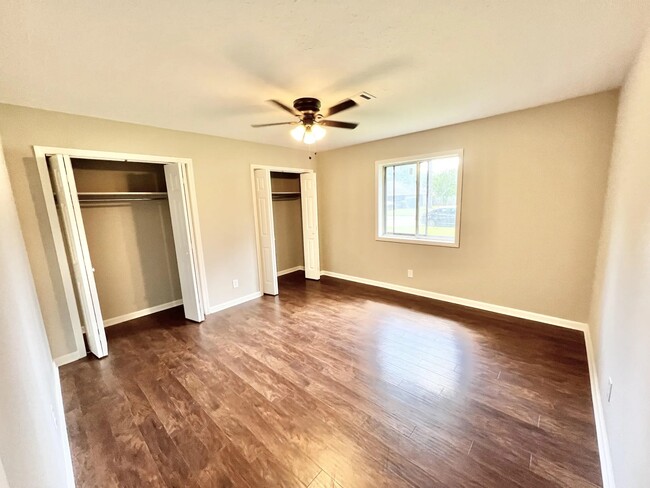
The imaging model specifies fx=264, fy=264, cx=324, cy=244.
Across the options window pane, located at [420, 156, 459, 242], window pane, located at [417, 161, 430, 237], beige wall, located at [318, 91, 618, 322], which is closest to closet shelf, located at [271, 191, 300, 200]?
beige wall, located at [318, 91, 618, 322]

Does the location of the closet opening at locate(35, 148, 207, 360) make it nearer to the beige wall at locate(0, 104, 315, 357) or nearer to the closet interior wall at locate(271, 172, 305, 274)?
the beige wall at locate(0, 104, 315, 357)

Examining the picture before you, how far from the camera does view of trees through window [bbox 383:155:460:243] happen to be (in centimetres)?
385

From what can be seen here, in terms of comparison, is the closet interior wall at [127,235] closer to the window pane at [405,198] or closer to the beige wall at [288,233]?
the beige wall at [288,233]

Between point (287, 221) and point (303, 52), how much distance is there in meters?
4.17

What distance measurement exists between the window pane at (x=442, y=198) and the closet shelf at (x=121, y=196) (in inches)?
155

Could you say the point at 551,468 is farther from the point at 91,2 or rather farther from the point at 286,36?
the point at 91,2

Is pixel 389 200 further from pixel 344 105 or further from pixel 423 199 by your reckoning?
pixel 344 105

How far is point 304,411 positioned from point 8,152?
345cm

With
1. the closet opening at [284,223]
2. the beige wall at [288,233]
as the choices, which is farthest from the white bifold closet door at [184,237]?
the beige wall at [288,233]

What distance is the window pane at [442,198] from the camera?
3803mm

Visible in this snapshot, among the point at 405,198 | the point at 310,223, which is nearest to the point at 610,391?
the point at 405,198

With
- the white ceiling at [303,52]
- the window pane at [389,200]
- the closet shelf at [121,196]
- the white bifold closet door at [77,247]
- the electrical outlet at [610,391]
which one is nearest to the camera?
the white ceiling at [303,52]

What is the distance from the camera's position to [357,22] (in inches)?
59.2

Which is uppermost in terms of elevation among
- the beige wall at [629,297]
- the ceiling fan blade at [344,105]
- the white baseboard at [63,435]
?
the ceiling fan blade at [344,105]
